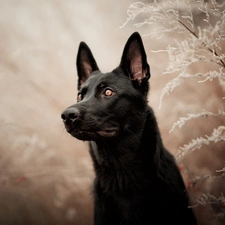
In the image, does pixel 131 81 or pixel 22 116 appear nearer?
pixel 131 81

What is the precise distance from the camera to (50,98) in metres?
3.09

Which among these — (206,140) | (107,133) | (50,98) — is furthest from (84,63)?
(206,140)

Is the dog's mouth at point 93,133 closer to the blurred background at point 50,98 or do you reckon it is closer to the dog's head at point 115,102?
the dog's head at point 115,102

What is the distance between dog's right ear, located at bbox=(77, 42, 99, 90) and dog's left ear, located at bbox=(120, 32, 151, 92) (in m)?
0.36

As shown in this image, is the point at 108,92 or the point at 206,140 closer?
the point at 206,140

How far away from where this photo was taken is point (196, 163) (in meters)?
2.79

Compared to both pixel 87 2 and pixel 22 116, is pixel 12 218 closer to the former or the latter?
pixel 22 116

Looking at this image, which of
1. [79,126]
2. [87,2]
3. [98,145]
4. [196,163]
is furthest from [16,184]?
[87,2]

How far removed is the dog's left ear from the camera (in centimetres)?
178

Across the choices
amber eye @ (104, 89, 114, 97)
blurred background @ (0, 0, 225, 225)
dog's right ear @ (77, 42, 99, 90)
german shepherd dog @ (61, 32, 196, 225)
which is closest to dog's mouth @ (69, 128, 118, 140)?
german shepherd dog @ (61, 32, 196, 225)

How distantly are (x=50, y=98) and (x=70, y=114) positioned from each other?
172cm

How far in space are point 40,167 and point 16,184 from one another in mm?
343

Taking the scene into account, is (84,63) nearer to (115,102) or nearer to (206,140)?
(115,102)

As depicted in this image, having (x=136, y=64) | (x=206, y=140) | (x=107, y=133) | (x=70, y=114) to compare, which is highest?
(x=136, y=64)
